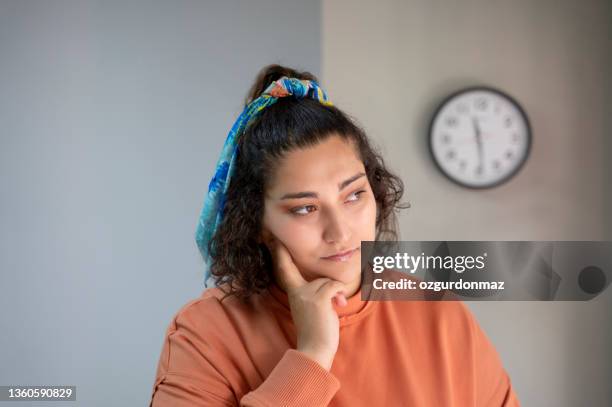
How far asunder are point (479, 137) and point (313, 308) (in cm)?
193

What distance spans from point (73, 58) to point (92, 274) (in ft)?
2.77

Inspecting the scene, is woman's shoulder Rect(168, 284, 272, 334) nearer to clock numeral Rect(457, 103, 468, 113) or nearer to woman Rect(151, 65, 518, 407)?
woman Rect(151, 65, 518, 407)

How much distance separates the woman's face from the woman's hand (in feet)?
0.06

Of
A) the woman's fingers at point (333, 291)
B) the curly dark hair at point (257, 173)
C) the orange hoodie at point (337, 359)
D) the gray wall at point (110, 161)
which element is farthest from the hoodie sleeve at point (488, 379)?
the gray wall at point (110, 161)

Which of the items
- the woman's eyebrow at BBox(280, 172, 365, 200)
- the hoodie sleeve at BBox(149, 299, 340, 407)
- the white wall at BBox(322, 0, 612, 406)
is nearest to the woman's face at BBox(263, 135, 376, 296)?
the woman's eyebrow at BBox(280, 172, 365, 200)

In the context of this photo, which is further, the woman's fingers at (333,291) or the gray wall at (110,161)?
the gray wall at (110,161)

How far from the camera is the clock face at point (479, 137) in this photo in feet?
8.75

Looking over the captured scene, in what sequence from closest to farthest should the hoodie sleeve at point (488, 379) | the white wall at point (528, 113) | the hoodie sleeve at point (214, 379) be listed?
1. the hoodie sleeve at point (214, 379)
2. the hoodie sleeve at point (488, 379)
3. the white wall at point (528, 113)

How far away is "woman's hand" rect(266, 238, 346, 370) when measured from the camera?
→ 0.88 metres

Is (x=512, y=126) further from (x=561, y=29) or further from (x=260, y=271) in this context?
(x=260, y=271)

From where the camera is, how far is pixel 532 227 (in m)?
2.68

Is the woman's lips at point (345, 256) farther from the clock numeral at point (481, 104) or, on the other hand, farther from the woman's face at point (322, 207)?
the clock numeral at point (481, 104)

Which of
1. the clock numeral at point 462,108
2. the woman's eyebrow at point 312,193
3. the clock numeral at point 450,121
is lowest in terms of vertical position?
the woman's eyebrow at point 312,193

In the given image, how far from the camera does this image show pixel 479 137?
268 cm
